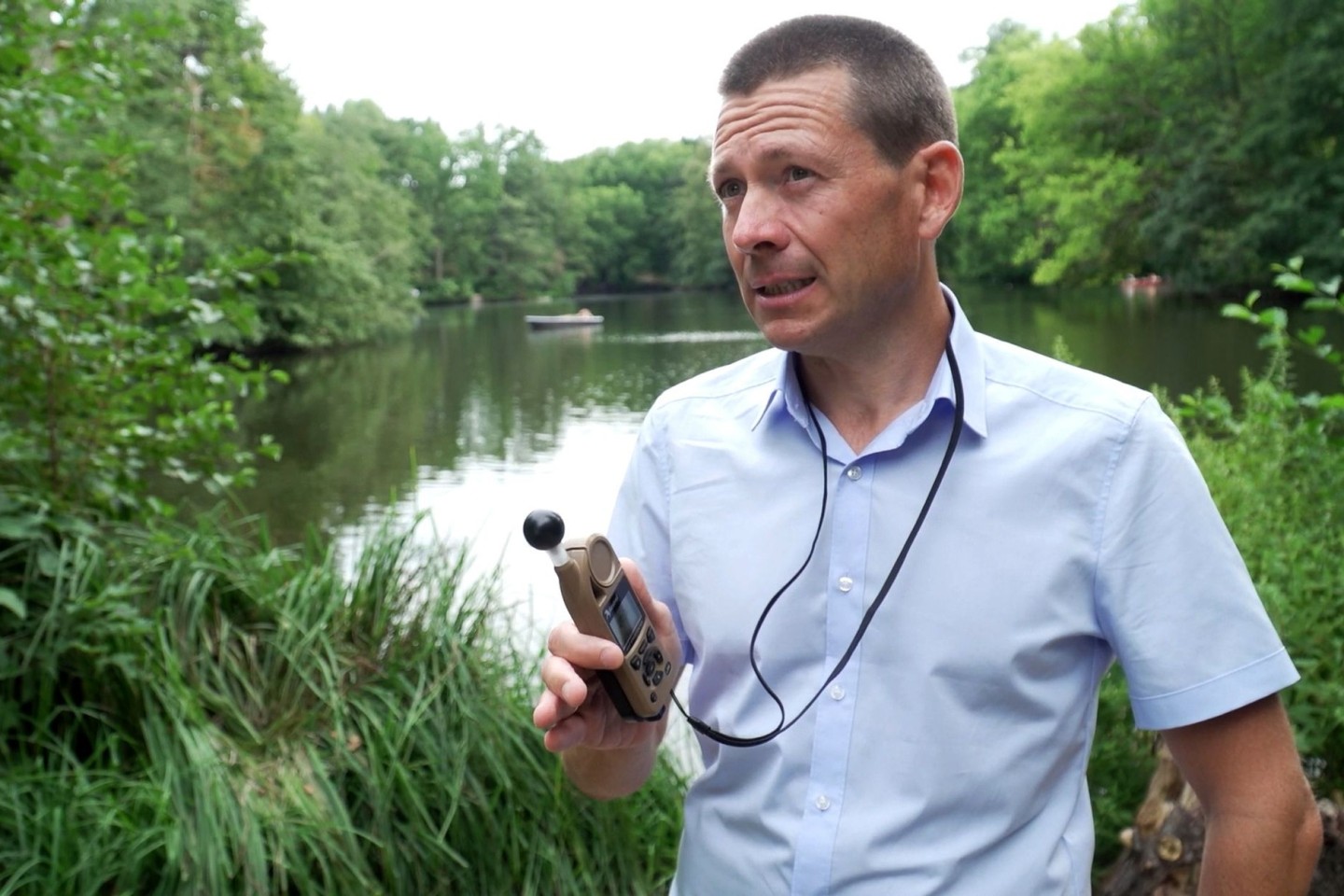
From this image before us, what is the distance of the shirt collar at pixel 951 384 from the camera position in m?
1.57

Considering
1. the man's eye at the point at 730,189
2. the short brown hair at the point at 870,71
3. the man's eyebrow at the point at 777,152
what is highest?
the short brown hair at the point at 870,71

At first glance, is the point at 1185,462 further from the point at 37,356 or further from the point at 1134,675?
the point at 37,356

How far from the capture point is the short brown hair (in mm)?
1583

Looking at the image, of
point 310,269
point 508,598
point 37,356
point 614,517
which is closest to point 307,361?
point 310,269

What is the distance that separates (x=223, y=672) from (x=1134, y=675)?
3237 mm

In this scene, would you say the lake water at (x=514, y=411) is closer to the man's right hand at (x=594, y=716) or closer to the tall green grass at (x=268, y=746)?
the tall green grass at (x=268, y=746)

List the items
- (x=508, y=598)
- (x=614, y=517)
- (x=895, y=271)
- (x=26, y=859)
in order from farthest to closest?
(x=508, y=598) → (x=26, y=859) → (x=614, y=517) → (x=895, y=271)

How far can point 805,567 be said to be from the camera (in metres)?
1.58

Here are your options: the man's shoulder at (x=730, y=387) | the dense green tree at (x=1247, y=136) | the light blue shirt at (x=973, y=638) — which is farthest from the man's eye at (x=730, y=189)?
the dense green tree at (x=1247, y=136)

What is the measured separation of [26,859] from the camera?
3258 millimetres

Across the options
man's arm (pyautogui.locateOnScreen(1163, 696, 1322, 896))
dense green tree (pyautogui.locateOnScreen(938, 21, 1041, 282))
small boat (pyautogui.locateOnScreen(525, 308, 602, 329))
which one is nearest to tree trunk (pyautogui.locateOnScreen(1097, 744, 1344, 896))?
man's arm (pyautogui.locateOnScreen(1163, 696, 1322, 896))

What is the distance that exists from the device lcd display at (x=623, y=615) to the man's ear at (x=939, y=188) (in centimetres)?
60

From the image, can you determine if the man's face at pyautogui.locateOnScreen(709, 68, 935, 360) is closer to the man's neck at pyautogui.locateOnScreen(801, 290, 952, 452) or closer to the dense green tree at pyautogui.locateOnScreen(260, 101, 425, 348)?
the man's neck at pyautogui.locateOnScreen(801, 290, 952, 452)

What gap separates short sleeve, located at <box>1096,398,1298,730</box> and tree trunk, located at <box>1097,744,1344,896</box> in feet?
5.92
